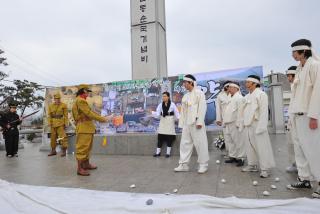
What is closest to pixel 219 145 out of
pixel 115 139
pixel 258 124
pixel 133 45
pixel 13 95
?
pixel 115 139

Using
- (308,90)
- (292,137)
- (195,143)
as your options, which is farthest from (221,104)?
(308,90)

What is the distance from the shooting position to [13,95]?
2180cm

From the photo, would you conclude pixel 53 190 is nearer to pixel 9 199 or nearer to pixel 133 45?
pixel 9 199

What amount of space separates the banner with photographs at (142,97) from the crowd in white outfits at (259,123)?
1.99m

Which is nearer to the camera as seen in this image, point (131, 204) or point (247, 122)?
point (131, 204)

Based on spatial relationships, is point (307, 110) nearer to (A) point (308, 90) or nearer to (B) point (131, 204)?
(A) point (308, 90)

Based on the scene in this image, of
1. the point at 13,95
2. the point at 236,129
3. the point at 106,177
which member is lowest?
the point at 106,177

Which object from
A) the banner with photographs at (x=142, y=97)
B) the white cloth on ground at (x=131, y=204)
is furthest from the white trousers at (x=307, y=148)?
the banner with photographs at (x=142, y=97)

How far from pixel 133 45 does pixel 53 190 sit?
25.9 ft

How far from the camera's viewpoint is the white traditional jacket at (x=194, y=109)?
5395mm

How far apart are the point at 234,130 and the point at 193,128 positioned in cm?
126

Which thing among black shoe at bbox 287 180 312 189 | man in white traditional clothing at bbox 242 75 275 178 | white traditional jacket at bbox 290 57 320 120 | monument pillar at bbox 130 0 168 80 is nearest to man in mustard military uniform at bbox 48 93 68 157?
monument pillar at bbox 130 0 168 80

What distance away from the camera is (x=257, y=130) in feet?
15.9

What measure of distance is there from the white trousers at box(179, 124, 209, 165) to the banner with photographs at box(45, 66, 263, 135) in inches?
140
